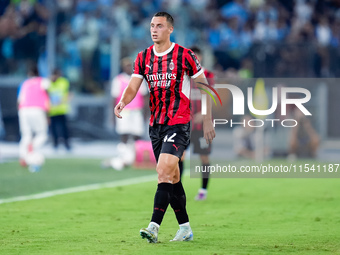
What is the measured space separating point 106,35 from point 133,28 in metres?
0.87

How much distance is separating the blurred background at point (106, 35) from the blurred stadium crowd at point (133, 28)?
0.10 ft

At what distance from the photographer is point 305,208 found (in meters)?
10.6

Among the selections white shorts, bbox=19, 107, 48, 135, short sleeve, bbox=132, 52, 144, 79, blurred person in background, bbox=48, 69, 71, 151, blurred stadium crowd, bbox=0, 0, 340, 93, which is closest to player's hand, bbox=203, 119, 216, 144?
short sleeve, bbox=132, 52, 144, 79

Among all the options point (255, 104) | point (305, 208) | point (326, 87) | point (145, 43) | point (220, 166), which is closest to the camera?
point (305, 208)

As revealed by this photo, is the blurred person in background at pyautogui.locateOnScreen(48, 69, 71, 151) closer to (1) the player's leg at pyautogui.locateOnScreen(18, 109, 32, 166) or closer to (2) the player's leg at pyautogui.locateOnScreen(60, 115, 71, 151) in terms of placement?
(2) the player's leg at pyautogui.locateOnScreen(60, 115, 71, 151)

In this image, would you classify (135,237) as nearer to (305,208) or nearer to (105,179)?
(305,208)

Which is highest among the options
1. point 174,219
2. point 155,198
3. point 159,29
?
point 159,29

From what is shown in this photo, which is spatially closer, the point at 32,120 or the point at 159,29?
the point at 159,29

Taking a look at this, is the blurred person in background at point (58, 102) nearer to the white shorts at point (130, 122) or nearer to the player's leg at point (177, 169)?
the white shorts at point (130, 122)

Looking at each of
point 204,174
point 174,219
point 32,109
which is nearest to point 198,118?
point 204,174

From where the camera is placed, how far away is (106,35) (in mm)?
24688

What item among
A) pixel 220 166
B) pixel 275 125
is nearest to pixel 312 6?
pixel 275 125

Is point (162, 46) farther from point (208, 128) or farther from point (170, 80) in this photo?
point (208, 128)

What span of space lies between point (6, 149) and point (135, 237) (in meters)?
14.9
